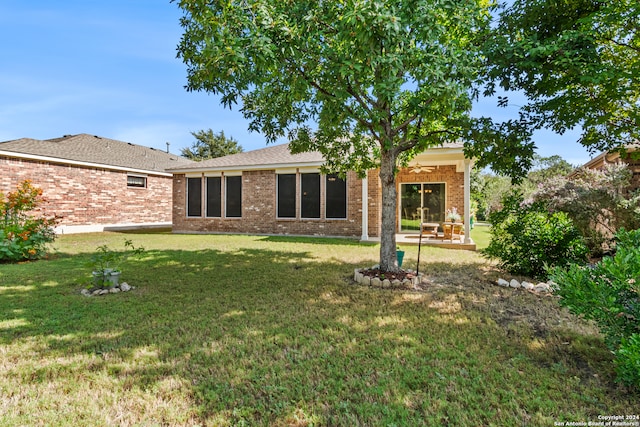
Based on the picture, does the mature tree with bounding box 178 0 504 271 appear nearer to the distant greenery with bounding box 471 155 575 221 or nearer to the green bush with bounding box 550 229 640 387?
the green bush with bounding box 550 229 640 387

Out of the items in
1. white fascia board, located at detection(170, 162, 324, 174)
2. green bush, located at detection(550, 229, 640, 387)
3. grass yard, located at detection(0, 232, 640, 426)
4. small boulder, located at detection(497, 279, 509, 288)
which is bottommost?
grass yard, located at detection(0, 232, 640, 426)

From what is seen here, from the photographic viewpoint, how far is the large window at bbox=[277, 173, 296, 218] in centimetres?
1338

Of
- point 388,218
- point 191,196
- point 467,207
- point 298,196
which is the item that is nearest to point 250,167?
point 298,196

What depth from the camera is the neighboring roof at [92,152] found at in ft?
45.1

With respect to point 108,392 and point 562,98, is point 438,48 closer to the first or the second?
point 562,98

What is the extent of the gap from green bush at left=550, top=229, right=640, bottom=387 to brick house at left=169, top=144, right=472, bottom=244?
348 inches

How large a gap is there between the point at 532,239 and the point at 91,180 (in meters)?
18.8

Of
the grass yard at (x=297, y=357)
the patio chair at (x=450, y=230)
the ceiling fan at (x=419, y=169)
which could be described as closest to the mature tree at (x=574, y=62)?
the grass yard at (x=297, y=357)

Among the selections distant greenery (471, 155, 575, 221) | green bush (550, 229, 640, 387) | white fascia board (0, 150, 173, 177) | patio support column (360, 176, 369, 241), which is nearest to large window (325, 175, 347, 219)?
patio support column (360, 176, 369, 241)

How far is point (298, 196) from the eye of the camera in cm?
1325

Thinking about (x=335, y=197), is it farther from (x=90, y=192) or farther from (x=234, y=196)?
(x=90, y=192)

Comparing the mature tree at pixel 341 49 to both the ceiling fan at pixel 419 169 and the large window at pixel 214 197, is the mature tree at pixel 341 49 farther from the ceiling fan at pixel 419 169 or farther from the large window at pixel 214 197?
the large window at pixel 214 197

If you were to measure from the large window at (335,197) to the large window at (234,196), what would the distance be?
4.42 m

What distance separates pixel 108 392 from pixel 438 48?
510cm
